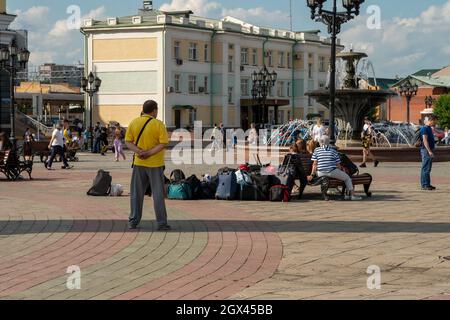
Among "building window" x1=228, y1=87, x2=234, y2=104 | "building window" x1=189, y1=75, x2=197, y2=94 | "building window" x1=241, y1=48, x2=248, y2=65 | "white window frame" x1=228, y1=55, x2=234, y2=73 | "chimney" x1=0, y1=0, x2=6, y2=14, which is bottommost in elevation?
"building window" x1=228, y1=87, x2=234, y2=104

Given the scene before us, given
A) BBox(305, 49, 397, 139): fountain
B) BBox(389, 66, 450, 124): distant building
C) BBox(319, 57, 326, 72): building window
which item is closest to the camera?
BBox(305, 49, 397, 139): fountain

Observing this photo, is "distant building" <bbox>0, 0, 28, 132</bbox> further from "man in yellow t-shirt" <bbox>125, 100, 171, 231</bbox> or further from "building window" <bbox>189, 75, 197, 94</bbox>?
"man in yellow t-shirt" <bbox>125, 100, 171, 231</bbox>

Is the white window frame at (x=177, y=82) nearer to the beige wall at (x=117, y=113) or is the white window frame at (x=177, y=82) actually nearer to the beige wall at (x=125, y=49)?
the beige wall at (x=125, y=49)

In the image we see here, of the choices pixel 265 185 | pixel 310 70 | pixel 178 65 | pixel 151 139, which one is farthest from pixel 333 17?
pixel 310 70

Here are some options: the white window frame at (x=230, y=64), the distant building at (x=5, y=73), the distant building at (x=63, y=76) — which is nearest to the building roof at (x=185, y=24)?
the white window frame at (x=230, y=64)

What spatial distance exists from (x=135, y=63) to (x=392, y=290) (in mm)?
58556

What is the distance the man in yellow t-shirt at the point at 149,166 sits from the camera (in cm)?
1024

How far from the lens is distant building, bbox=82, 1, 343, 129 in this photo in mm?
63375

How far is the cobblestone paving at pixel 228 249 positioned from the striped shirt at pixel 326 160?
24.4 inches

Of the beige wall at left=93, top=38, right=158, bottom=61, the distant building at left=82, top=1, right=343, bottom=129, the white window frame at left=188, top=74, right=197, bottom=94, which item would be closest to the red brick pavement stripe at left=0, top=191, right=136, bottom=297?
the distant building at left=82, top=1, right=343, bottom=129

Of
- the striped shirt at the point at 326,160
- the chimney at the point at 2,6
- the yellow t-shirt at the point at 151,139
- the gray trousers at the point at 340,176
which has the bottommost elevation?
the gray trousers at the point at 340,176

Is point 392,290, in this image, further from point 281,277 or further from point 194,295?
point 194,295

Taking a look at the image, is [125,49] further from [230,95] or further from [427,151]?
[427,151]

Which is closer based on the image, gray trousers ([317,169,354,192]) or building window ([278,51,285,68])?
gray trousers ([317,169,354,192])
